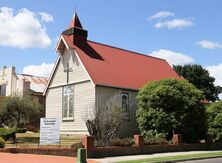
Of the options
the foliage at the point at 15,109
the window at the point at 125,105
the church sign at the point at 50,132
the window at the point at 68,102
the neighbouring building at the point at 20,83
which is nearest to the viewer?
the church sign at the point at 50,132

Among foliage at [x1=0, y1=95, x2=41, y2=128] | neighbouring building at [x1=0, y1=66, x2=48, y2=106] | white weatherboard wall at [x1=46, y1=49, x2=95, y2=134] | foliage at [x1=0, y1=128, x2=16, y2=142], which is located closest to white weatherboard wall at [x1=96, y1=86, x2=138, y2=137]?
white weatherboard wall at [x1=46, y1=49, x2=95, y2=134]

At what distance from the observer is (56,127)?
24.8m

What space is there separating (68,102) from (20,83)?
79.3 ft

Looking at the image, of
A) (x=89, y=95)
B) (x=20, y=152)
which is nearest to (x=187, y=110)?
(x=89, y=95)

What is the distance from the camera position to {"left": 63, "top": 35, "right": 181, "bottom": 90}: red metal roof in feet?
107

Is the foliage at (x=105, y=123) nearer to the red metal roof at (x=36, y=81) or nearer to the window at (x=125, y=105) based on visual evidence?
the window at (x=125, y=105)

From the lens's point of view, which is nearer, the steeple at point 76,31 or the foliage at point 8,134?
the foliage at point 8,134

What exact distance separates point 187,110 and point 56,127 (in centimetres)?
1135

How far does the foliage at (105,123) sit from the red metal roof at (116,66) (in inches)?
126

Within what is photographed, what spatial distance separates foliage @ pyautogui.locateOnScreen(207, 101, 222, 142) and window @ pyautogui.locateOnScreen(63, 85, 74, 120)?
500 inches

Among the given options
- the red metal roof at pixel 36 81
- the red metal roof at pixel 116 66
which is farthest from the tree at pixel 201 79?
the red metal roof at pixel 36 81

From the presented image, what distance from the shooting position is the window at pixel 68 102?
1350 inches

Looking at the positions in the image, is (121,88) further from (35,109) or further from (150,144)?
(35,109)

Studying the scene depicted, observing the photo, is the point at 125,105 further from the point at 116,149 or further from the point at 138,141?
the point at 116,149
